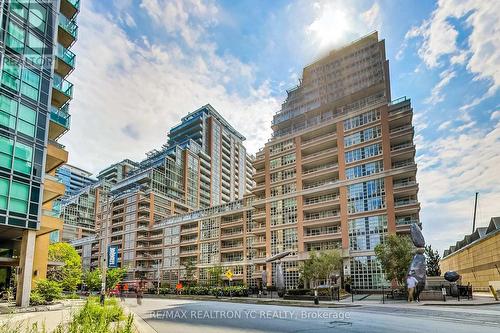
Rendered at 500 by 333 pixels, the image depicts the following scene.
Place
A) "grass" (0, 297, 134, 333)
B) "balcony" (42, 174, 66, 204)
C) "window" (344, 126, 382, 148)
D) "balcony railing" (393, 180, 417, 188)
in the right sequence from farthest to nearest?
"window" (344, 126, 382, 148) → "balcony railing" (393, 180, 417, 188) → "balcony" (42, 174, 66, 204) → "grass" (0, 297, 134, 333)

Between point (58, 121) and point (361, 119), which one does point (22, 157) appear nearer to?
point (58, 121)

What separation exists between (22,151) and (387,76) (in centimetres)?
7031

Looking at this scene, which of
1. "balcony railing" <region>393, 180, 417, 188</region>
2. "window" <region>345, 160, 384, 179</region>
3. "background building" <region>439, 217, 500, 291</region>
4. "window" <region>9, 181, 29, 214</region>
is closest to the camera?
"window" <region>9, 181, 29, 214</region>

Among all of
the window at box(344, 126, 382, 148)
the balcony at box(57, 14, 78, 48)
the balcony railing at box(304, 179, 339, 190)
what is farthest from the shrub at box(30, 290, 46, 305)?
the window at box(344, 126, 382, 148)

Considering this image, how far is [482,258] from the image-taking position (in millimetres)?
51000

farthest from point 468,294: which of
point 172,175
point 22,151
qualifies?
→ point 172,175

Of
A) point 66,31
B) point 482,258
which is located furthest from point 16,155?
point 482,258

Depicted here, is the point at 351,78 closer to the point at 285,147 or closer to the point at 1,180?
the point at 285,147

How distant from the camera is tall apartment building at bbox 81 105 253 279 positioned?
101312 mm

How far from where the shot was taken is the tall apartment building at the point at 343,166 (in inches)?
2194

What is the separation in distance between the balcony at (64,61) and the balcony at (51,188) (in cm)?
1062

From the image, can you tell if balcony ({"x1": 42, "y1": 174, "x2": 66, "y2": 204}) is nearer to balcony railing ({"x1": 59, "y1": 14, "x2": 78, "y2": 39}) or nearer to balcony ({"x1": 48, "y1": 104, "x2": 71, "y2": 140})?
balcony ({"x1": 48, "y1": 104, "x2": 71, "y2": 140})

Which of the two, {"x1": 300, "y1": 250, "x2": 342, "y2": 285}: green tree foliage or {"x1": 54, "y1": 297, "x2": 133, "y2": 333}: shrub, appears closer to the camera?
{"x1": 54, "y1": 297, "x2": 133, "y2": 333}: shrub

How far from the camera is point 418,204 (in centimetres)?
5234
